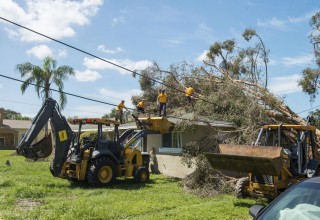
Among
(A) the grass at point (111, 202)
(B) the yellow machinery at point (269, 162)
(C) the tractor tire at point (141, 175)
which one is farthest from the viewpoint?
(C) the tractor tire at point (141, 175)

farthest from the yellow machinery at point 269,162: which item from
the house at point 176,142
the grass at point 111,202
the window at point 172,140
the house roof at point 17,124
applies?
the house roof at point 17,124

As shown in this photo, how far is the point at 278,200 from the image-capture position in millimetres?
4406

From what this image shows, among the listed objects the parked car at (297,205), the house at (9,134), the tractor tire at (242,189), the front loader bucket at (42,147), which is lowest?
the tractor tire at (242,189)

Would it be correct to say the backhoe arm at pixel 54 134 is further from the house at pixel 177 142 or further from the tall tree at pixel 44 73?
the tall tree at pixel 44 73

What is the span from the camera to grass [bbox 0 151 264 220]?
902 centimetres

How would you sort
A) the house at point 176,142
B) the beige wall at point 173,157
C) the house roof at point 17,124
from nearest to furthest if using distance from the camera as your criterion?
the house at point 176,142 < the beige wall at point 173,157 < the house roof at point 17,124

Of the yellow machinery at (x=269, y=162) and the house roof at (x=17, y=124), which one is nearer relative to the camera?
the yellow machinery at (x=269, y=162)

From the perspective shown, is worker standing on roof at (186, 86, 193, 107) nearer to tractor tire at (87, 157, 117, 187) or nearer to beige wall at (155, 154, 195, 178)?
beige wall at (155, 154, 195, 178)

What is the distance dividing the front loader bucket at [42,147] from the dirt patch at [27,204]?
3.09m

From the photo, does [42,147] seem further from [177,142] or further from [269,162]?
[269,162]

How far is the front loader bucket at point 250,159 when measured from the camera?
30.7 ft

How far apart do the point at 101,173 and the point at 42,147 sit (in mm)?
2554

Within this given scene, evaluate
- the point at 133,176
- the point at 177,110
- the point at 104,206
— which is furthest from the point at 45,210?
the point at 177,110

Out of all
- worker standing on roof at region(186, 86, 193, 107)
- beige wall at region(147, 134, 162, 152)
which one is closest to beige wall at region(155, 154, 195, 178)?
beige wall at region(147, 134, 162, 152)
